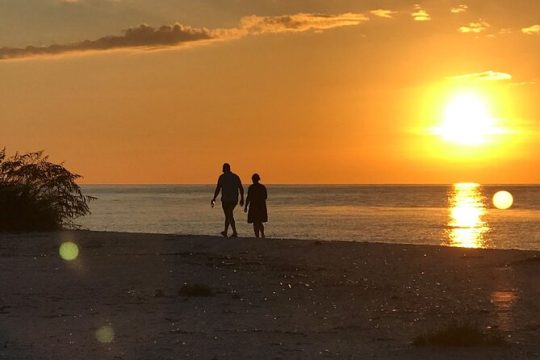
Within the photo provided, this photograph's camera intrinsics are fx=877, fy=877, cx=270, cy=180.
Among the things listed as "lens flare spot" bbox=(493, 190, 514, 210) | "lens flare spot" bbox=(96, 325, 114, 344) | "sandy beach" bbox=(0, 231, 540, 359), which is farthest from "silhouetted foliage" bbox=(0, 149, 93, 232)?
"lens flare spot" bbox=(493, 190, 514, 210)

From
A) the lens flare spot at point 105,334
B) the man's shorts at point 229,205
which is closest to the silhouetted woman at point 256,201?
the man's shorts at point 229,205

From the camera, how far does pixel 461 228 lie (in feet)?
190

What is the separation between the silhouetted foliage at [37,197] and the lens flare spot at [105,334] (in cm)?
1461

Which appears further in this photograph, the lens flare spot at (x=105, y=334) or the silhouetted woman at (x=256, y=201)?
the silhouetted woman at (x=256, y=201)

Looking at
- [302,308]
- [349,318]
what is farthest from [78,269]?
[349,318]

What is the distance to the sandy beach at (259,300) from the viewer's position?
30.2ft

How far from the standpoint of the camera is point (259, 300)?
12.6 meters

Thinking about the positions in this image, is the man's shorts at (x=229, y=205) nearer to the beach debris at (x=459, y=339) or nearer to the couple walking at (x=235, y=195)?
the couple walking at (x=235, y=195)

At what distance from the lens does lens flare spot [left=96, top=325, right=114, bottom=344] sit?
9555 mm

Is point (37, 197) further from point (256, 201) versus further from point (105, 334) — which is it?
point (105, 334)

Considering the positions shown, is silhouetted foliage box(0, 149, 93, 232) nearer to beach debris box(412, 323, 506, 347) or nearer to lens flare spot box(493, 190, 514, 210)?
beach debris box(412, 323, 506, 347)

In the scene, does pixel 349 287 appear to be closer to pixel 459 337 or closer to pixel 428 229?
pixel 459 337

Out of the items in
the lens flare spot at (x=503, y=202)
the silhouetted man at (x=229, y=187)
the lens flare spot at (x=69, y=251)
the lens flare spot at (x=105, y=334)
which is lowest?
the lens flare spot at (x=503, y=202)

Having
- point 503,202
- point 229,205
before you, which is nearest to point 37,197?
point 229,205
